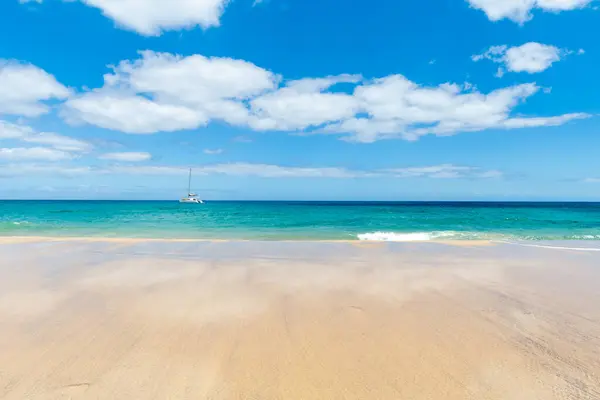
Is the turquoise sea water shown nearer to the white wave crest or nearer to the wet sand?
the white wave crest

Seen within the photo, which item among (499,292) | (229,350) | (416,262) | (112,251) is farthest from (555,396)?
(112,251)

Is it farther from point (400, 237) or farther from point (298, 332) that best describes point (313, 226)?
point (298, 332)

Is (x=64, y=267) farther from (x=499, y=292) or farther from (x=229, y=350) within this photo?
(x=499, y=292)

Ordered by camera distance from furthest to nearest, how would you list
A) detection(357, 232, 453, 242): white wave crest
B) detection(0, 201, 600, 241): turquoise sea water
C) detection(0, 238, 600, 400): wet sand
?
detection(0, 201, 600, 241): turquoise sea water → detection(357, 232, 453, 242): white wave crest → detection(0, 238, 600, 400): wet sand

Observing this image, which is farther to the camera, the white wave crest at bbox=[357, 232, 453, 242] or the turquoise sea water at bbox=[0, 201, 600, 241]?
the turquoise sea water at bbox=[0, 201, 600, 241]

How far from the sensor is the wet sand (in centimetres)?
397

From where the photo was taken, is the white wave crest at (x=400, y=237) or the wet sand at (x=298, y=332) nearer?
the wet sand at (x=298, y=332)

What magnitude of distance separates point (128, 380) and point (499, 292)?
750 centimetres

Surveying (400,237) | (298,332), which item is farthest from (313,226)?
(298,332)

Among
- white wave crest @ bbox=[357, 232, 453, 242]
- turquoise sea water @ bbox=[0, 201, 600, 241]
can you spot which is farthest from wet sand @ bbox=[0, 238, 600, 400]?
turquoise sea water @ bbox=[0, 201, 600, 241]

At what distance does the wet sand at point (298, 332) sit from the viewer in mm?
3967

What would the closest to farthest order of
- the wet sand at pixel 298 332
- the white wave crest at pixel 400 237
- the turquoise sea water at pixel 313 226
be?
the wet sand at pixel 298 332
the white wave crest at pixel 400 237
the turquoise sea water at pixel 313 226

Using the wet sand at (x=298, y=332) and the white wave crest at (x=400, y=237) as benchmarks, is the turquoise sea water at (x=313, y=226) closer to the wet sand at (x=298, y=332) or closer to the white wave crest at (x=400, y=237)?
the white wave crest at (x=400, y=237)

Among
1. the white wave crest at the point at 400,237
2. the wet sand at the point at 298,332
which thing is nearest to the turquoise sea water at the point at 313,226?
the white wave crest at the point at 400,237
